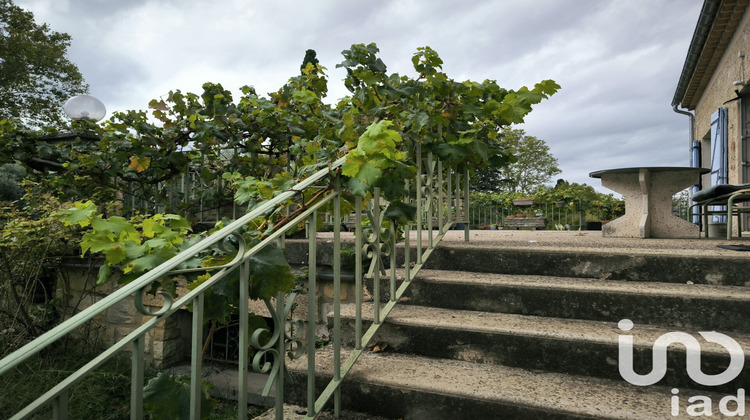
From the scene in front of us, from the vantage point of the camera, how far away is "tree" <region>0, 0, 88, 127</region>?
549 inches

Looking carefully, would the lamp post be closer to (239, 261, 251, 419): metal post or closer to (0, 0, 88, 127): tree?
(239, 261, 251, 419): metal post

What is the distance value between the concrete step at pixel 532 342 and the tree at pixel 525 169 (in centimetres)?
2480

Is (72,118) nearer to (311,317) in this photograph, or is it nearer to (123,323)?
(123,323)

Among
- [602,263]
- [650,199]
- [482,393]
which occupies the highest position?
[650,199]

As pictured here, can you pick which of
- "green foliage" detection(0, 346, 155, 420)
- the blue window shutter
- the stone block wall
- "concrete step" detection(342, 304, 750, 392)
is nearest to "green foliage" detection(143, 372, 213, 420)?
"concrete step" detection(342, 304, 750, 392)

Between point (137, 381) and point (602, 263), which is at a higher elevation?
point (602, 263)

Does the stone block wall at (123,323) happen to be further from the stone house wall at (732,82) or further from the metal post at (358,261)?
the stone house wall at (732,82)

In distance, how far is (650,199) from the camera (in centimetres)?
372

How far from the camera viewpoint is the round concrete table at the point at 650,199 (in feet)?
11.8

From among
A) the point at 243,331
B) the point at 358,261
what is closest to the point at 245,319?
the point at 243,331

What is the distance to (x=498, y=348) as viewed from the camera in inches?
67.9

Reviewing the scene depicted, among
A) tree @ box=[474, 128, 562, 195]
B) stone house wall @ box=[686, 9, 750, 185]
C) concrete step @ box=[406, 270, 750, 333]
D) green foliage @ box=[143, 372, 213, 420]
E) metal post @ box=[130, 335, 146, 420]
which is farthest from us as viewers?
tree @ box=[474, 128, 562, 195]

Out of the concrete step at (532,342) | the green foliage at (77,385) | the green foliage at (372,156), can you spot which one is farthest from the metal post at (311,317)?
the green foliage at (77,385)

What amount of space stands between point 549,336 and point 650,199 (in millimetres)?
2743
